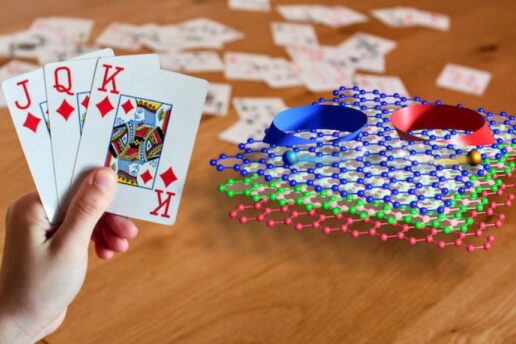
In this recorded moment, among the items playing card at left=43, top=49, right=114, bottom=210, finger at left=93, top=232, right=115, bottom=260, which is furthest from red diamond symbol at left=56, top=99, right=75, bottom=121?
finger at left=93, top=232, right=115, bottom=260

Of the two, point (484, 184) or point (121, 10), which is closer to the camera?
point (484, 184)

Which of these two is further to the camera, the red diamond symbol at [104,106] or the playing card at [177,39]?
the playing card at [177,39]

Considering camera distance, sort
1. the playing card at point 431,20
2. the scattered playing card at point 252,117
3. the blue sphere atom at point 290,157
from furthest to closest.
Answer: the playing card at point 431,20, the scattered playing card at point 252,117, the blue sphere atom at point 290,157

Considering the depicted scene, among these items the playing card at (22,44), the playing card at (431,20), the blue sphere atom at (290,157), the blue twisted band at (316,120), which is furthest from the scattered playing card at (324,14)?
the blue sphere atom at (290,157)

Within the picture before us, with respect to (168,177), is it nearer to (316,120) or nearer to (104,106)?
(104,106)

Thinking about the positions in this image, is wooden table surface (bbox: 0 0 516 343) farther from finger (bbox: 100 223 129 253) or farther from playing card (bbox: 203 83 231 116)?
playing card (bbox: 203 83 231 116)

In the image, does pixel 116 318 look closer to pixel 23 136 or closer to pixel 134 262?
pixel 134 262

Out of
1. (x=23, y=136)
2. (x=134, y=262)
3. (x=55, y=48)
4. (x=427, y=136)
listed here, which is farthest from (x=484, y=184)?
(x=55, y=48)

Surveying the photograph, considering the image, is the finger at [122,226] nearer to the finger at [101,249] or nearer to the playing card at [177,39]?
the finger at [101,249]
